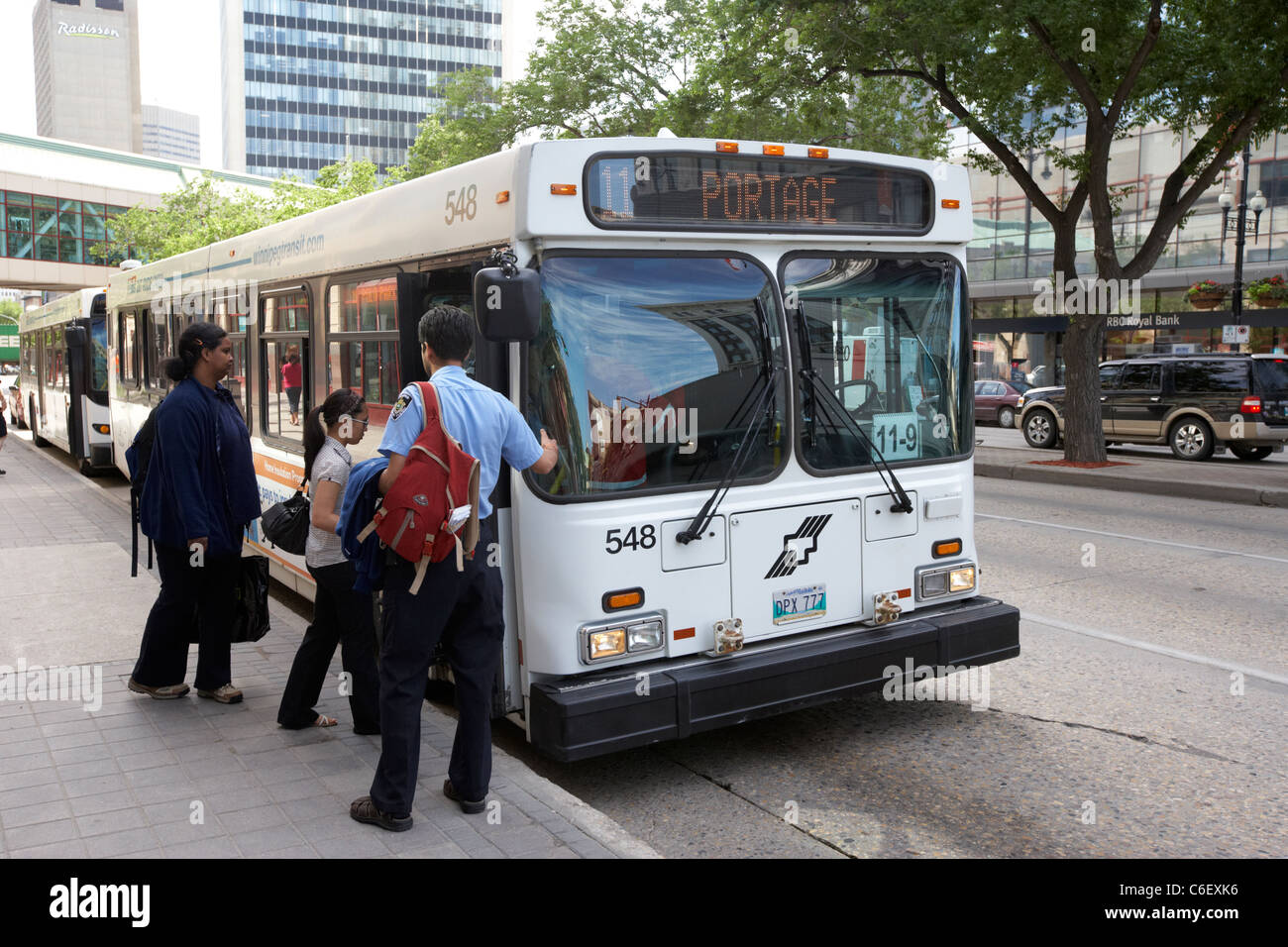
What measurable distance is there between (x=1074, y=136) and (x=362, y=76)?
115635mm

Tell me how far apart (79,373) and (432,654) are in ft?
49.1

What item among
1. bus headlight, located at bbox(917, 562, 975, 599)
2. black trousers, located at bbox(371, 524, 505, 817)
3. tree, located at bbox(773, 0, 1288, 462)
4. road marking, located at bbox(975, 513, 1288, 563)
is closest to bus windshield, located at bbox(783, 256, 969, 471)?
bus headlight, located at bbox(917, 562, 975, 599)

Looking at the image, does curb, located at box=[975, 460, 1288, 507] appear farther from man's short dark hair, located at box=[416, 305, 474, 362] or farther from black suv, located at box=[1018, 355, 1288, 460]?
man's short dark hair, located at box=[416, 305, 474, 362]

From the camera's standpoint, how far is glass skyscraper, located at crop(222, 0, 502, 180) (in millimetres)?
132875

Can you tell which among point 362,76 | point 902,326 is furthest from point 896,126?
point 362,76

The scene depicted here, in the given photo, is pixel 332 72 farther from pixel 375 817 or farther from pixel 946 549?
pixel 375 817

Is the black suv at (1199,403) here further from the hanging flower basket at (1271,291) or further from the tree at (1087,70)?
the hanging flower basket at (1271,291)

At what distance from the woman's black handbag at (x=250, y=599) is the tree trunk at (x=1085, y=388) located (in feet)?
50.4

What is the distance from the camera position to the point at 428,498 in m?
4.01

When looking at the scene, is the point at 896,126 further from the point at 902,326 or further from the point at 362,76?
the point at 362,76

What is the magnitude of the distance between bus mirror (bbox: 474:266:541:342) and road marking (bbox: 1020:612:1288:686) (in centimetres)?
488

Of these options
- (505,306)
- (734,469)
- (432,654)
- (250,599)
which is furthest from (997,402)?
(432,654)

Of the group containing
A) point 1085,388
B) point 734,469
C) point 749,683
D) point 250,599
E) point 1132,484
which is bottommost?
point 1132,484

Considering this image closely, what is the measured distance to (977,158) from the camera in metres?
19.5
